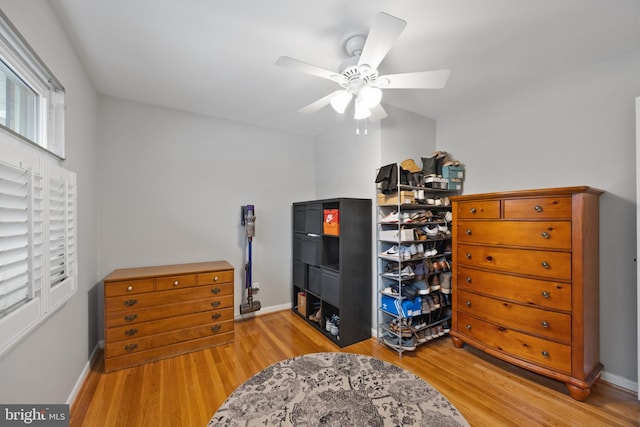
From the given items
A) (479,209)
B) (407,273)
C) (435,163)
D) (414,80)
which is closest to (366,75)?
(414,80)

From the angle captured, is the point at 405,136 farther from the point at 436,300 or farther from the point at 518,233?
the point at 436,300

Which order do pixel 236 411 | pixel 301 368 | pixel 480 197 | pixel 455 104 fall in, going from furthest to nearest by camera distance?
pixel 455 104, pixel 480 197, pixel 301 368, pixel 236 411

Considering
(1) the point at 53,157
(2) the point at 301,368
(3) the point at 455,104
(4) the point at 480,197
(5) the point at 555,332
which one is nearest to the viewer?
(2) the point at 301,368

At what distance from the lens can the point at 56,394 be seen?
1.55 m

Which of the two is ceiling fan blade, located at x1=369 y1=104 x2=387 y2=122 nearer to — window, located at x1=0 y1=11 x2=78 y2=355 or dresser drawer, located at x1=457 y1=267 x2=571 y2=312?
dresser drawer, located at x1=457 y1=267 x2=571 y2=312

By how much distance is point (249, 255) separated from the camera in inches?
126

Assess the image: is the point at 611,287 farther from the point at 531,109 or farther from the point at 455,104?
the point at 455,104

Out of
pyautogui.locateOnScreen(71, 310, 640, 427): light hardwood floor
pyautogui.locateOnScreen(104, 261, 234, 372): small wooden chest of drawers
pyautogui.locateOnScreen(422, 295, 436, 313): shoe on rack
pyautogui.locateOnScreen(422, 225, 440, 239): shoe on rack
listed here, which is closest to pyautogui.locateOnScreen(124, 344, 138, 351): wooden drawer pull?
pyautogui.locateOnScreen(104, 261, 234, 372): small wooden chest of drawers

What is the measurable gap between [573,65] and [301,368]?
310 centimetres

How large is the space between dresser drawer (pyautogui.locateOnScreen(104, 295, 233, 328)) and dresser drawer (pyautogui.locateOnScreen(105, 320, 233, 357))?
0.53 ft

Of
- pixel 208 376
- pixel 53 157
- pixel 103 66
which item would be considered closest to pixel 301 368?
pixel 208 376

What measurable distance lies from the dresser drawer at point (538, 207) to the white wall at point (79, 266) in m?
3.13

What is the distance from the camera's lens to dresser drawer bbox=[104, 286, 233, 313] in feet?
7.24

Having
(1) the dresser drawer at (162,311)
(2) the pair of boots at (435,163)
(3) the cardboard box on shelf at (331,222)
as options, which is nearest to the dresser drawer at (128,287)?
(1) the dresser drawer at (162,311)
